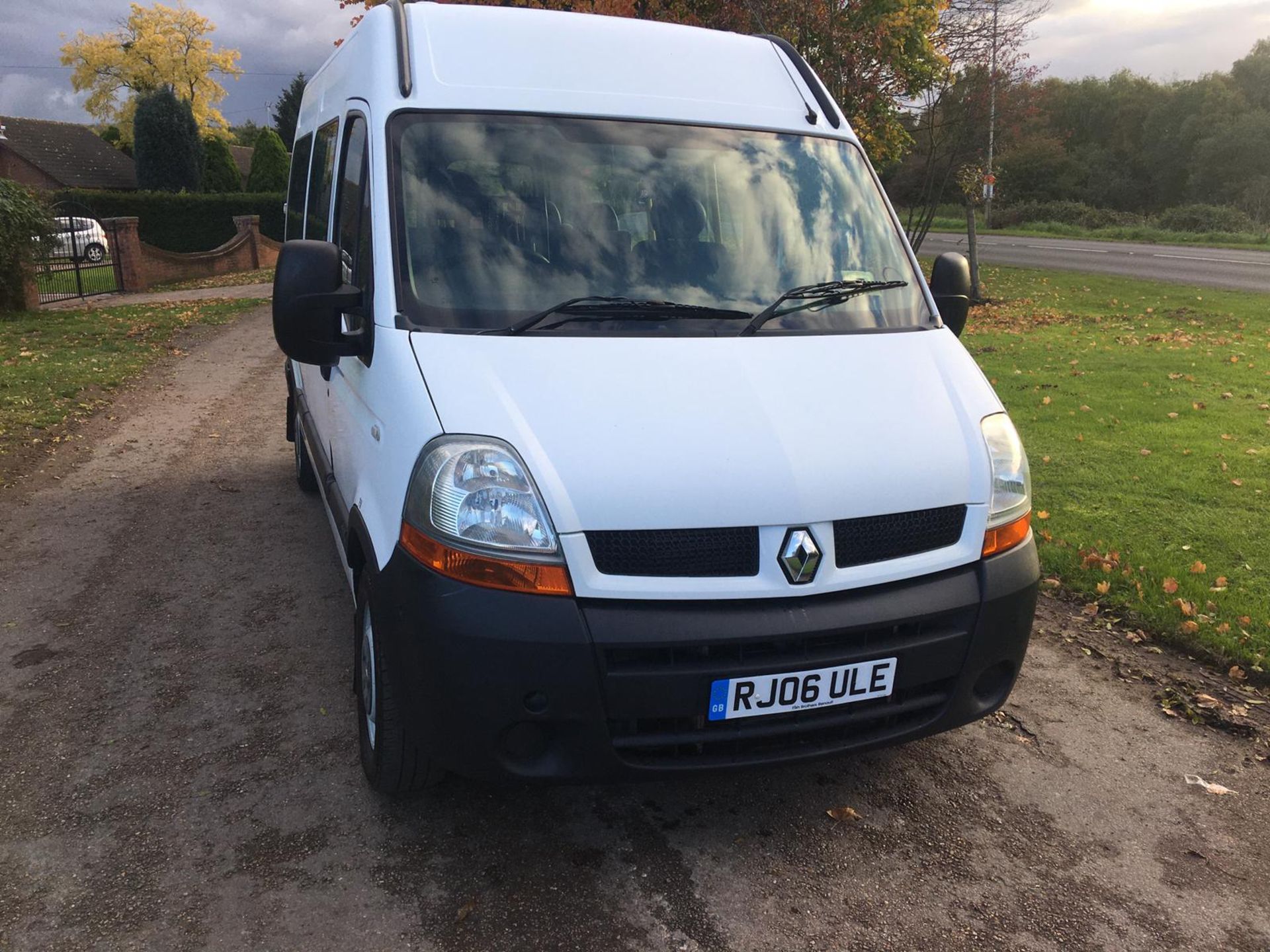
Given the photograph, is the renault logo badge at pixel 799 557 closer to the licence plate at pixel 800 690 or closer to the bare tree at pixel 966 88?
the licence plate at pixel 800 690

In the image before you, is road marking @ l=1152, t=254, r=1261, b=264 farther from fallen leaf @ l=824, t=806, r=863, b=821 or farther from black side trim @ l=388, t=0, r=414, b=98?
fallen leaf @ l=824, t=806, r=863, b=821

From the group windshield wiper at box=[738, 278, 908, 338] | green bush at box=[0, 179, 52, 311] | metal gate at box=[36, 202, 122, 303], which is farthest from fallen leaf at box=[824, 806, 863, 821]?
metal gate at box=[36, 202, 122, 303]

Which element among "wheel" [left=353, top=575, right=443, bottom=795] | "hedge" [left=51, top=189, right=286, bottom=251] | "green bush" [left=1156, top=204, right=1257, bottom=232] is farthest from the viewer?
"green bush" [left=1156, top=204, right=1257, bottom=232]

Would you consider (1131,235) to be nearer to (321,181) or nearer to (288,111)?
(321,181)

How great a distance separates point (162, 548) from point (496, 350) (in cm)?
360

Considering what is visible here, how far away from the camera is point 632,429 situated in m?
2.75

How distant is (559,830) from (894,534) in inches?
54.5

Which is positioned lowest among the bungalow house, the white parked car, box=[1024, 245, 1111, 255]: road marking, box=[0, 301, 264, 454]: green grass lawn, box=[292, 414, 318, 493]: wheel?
box=[292, 414, 318, 493]: wheel

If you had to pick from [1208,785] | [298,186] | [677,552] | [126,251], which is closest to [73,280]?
[126,251]

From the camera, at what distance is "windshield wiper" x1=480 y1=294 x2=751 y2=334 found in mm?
3105

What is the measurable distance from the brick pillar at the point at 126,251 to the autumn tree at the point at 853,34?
35.5 feet

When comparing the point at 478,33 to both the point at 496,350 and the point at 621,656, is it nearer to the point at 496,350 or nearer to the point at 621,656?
the point at 496,350

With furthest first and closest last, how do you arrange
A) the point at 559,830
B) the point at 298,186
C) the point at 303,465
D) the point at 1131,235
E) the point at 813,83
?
the point at 1131,235
the point at 303,465
the point at 298,186
the point at 813,83
the point at 559,830

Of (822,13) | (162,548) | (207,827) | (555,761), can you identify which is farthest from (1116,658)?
(822,13)
